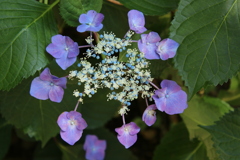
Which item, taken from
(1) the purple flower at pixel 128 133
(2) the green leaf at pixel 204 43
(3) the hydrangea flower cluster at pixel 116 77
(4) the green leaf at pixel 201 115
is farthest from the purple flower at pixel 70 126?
(4) the green leaf at pixel 201 115

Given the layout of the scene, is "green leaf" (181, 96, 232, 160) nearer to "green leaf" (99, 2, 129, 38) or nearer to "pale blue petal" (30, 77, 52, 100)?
"green leaf" (99, 2, 129, 38)

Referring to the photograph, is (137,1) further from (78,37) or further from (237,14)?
(78,37)

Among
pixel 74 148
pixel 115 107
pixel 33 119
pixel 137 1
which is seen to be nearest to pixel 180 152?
pixel 115 107

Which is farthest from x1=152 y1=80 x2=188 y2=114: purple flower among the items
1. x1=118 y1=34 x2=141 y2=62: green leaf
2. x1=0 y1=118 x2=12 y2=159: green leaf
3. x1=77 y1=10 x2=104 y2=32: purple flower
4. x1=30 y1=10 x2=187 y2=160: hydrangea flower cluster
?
x1=0 y1=118 x2=12 y2=159: green leaf

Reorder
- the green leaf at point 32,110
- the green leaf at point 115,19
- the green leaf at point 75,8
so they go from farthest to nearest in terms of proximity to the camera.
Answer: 1. the green leaf at point 115,19
2. the green leaf at point 32,110
3. the green leaf at point 75,8

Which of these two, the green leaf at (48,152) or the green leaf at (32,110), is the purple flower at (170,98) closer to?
the green leaf at (32,110)

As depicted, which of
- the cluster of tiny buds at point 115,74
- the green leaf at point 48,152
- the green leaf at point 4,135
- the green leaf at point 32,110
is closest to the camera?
the cluster of tiny buds at point 115,74

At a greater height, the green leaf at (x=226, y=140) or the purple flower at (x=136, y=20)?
the purple flower at (x=136, y=20)

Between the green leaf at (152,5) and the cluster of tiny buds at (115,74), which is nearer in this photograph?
the cluster of tiny buds at (115,74)
